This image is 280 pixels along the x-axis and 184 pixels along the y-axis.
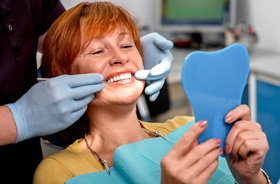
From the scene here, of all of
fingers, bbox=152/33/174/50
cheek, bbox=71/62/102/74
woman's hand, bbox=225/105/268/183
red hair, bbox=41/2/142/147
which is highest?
red hair, bbox=41/2/142/147

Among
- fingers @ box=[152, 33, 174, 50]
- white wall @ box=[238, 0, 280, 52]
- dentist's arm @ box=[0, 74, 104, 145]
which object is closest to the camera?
Answer: dentist's arm @ box=[0, 74, 104, 145]

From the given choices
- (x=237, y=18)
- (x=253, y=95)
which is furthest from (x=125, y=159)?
(x=237, y=18)

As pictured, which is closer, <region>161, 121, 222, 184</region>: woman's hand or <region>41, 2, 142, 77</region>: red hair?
<region>161, 121, 222, 184</region>: woman's hand

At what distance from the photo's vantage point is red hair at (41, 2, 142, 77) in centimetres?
122

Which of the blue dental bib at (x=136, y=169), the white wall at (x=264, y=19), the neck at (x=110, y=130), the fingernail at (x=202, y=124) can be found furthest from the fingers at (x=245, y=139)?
the white wall at (x=264, y=19)

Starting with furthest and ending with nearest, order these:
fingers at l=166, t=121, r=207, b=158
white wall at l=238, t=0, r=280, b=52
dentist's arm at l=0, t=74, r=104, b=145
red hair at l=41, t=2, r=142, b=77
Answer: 1. white wall at l=238, t=0, r=280, b=52
2. red hair at l=41, t=2, r=142, b=77
3. dentist's arm at l=0, t=74, r=104, b=145
4. fingers at l=166, t=121, r=207, b=158

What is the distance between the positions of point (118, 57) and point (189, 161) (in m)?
0.44

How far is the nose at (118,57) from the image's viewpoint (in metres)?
1.18

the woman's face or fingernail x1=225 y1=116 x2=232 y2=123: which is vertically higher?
the woman's face

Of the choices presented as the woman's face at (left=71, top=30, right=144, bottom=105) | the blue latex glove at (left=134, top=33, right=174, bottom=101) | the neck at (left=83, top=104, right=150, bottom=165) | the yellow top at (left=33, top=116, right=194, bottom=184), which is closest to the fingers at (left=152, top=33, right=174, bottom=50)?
the blue latex glove at (left=134, top=33, right=174, bottom=101)

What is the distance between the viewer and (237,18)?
3293mm

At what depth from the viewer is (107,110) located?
1233 millimetres

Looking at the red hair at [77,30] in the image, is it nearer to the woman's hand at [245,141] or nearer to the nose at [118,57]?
the nose at [118,57]

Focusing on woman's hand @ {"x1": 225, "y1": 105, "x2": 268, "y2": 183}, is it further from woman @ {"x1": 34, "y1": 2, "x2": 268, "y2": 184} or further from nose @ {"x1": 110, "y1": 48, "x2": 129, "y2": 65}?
nose @ {"x1": 110, "y1": 48, "x2": 129, "y2": 65}
